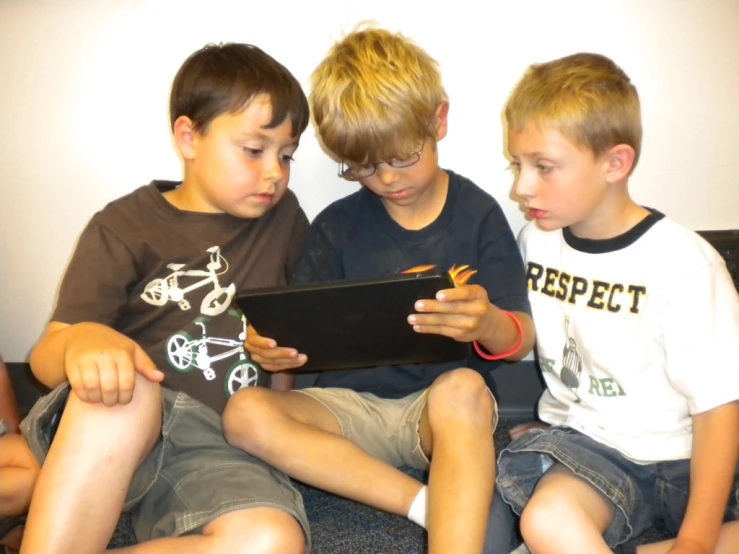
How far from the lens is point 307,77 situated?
1.19 metres

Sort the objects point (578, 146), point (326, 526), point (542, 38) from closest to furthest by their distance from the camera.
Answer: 1. point (578, 146)
2. point (326, 526)
3. point (542, 38)

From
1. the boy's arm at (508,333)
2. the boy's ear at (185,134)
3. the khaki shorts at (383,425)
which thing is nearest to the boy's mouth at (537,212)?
the boy's arm at (508,333)

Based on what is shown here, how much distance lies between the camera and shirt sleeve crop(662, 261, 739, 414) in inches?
33.7

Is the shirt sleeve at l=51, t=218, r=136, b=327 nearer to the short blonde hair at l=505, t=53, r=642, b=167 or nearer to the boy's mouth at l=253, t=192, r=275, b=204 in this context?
the boy's mouth at l=253, t=192, r=275, b=204

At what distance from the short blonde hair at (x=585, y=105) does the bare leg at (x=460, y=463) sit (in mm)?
327

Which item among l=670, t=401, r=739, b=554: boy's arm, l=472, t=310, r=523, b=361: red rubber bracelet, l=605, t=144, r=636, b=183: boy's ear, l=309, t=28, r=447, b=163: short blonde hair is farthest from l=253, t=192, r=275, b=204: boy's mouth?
l=670, t=401, r=739, b=554: boy's arm

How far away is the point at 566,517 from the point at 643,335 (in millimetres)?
245

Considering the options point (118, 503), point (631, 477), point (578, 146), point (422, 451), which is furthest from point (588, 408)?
point (118, 503)

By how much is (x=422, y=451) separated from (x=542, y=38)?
2.23 ft

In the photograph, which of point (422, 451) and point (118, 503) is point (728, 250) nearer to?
point (422, 451)

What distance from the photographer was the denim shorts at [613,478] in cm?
87

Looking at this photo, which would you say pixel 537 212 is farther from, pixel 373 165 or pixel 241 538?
pixel 241 538

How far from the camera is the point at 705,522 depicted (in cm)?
83

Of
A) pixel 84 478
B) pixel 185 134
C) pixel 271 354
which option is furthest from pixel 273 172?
pixel 84 478
